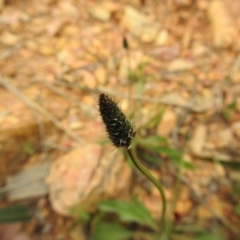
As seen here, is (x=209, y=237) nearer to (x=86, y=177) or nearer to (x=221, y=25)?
(x=86, y=177)

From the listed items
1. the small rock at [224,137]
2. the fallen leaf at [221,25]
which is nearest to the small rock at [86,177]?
the small rock at [224,137]

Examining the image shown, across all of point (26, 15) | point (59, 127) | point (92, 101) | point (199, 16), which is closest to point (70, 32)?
point (26, 15)

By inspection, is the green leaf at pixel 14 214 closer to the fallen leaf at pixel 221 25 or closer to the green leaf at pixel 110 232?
the green leaf at pixel 110 232

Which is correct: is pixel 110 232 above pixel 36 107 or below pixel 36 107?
below

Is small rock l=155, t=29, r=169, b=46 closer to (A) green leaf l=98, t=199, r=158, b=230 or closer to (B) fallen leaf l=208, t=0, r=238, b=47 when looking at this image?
(B) fallen leaf l=208, t=0, r=238, b=47

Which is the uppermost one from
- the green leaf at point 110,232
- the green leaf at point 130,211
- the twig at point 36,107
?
the twig at point 36,107

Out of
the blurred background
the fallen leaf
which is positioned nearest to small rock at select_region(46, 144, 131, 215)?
the blurred background

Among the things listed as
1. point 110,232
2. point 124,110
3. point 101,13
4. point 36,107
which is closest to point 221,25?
point 101,13
